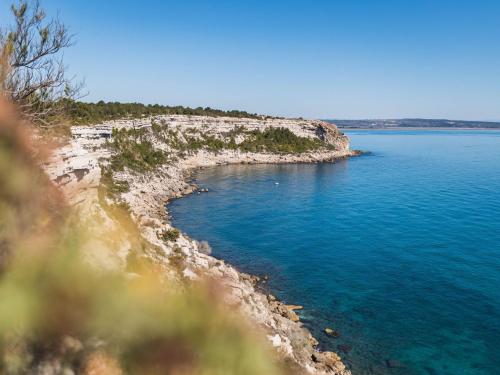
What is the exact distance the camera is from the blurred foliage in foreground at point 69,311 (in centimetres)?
793

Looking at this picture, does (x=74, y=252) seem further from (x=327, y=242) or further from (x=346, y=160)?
(x=346, y=160)

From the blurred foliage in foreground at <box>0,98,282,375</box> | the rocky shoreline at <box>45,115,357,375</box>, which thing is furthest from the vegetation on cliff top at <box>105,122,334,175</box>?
the blurred foliage in foreground at <box>0,98,282,375</box>

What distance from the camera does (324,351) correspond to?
22.3m

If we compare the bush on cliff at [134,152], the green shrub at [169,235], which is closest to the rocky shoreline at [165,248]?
the green shrub at [169,235]

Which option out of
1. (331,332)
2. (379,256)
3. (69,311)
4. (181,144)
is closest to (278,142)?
(181,144)

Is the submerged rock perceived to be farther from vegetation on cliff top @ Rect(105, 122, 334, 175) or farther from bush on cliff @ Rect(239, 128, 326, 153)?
bush on cliff @ Rect(239, 128, 326, 153)

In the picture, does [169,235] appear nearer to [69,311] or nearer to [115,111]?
[69,311]

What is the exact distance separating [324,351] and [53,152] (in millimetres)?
18746

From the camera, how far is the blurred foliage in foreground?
7930 millimetres

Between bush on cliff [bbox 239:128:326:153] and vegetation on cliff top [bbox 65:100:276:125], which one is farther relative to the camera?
bush on cliff [bbox 239:128:326:153]

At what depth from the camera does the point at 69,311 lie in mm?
8359

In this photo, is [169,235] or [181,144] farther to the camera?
[181,144]

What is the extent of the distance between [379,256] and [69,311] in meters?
34.2

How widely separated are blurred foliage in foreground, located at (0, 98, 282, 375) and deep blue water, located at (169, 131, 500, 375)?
14.7 meters
